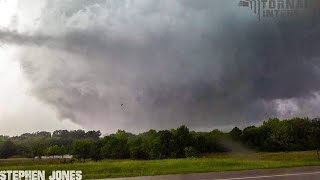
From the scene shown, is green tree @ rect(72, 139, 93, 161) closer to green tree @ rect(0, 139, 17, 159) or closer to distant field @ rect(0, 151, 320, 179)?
green tree @ rect(0, 139, 17, 159)

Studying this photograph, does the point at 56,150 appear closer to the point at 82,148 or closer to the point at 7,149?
the point at 82,148

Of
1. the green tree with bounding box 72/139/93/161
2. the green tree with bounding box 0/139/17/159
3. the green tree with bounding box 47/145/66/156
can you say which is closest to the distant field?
the green tree with bounding box 0/139/17/159

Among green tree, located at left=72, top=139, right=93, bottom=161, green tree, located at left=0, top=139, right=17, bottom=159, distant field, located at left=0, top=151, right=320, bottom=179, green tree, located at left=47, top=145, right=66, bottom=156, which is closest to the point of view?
distant field, located at left=0, top=151, right=320, bottom=179

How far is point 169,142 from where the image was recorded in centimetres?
3350

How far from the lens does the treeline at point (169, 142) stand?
96.2ft

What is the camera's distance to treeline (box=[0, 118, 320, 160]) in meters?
29.3

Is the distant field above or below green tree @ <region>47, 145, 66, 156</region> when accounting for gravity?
below

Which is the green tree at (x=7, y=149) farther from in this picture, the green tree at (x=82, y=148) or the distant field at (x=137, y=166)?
the green tree at (x=82, y=148)

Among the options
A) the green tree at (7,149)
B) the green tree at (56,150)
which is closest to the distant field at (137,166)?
the green tree at (7,149)

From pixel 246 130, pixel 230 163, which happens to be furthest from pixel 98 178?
pixel 246 130

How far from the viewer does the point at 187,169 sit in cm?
2283

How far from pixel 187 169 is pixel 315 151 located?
16075mm

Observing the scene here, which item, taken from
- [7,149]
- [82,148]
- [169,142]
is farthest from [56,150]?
[169,142]

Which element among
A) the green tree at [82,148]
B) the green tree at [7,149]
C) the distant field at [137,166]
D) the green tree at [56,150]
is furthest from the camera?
the green tree at [82,148]
